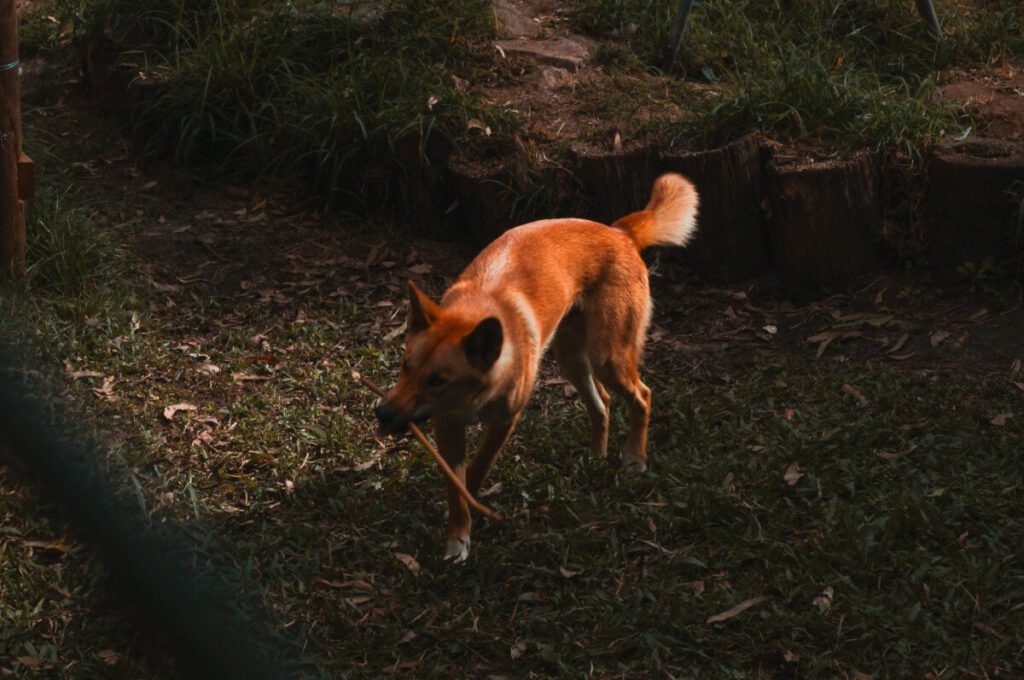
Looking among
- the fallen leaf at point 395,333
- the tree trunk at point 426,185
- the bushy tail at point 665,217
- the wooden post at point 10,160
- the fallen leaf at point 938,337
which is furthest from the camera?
the tree trunk at point 426,185

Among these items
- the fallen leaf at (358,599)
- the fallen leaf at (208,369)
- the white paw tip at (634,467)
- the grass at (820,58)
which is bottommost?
the fallen leaf at (208,369)

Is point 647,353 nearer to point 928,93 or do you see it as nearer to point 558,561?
point 558,561

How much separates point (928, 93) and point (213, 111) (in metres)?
4.47

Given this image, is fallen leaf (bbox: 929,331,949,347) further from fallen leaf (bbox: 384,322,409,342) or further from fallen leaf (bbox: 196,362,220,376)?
fallen leaf (bbox: 196,362,220,376)

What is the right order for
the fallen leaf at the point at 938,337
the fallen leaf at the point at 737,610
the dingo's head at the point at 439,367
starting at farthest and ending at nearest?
the fallen leaf at the point at 938,337, the fallen leaf at the point at 737,610, the dingo's head at the point at 439,367

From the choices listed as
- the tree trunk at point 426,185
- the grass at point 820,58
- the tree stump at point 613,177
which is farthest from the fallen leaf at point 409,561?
the grass at point 820,58

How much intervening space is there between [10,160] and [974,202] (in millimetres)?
5018

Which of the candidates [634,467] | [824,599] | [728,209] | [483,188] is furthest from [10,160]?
[824,599]

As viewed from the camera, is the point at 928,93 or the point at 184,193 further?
the point at 184,193

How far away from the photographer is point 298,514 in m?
4.99

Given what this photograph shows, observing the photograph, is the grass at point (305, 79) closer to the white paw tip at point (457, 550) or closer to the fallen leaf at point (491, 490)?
the fallen leaf at point (491, 490)

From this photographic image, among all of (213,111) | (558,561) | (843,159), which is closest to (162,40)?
(213,111)

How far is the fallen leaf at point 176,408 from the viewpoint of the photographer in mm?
5621

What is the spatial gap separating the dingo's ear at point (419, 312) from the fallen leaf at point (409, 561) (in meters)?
0.93
